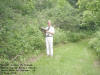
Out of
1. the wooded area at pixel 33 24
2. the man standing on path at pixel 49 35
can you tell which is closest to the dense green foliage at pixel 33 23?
the wooded area at pixel 33 24

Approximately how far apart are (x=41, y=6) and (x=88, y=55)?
5.67m

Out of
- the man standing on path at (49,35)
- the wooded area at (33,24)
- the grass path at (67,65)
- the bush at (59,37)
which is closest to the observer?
the wooded area at (33,24)

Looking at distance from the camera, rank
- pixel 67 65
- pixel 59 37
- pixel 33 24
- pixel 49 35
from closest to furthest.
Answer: pixel 67 65 → pixel 49 35 → pixel 33 24 → pixel 59 37

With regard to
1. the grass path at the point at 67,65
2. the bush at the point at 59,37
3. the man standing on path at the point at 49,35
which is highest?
the man standing on path at the point at 49,35

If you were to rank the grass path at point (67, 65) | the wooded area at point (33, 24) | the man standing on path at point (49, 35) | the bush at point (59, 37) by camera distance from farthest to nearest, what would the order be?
the bush at point (59, 37) → the man standing on path at point (49, 35) → the grass path at point (67, 65) → the wooded area at point (33, 24)

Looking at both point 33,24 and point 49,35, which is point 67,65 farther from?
point 33,24

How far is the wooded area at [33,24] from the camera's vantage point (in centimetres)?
458

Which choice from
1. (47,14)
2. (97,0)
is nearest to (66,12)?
(47,14)

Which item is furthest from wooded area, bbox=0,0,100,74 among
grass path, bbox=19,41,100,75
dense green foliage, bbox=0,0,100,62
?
grass path, bbox=19,41,100,75

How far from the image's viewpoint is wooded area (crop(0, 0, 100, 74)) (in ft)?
15.0

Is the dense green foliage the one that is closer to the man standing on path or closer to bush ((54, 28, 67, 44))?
bush ((54, 28, 67, 44))

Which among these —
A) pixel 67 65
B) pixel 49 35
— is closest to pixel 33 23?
pixel 49 35

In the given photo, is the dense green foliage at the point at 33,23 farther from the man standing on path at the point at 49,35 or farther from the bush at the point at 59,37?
the man standing on path at the point at 49,35

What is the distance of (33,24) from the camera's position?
740 centimetres
